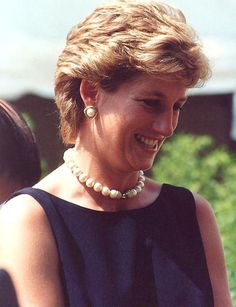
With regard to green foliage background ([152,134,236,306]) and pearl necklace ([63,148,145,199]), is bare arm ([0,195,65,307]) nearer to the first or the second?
pearl necklace ([63,148,145,199])

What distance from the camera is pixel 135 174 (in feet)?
7.47

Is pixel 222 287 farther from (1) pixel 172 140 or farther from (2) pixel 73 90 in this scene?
(1) pixel 172 140

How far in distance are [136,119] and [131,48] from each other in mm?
164

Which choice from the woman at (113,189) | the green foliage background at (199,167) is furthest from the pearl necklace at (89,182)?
the green foliage background at (199,167)

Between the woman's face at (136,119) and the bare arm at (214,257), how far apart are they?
30 cm

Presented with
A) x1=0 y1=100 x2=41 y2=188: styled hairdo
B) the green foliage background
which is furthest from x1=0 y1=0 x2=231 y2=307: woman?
the green foliage background

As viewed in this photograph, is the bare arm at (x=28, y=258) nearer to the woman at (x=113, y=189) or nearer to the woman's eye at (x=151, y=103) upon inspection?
the woman at (x=113, y=189)

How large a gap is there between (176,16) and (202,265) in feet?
2.05

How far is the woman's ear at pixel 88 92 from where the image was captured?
2.15 m

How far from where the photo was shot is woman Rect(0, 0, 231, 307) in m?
2.08

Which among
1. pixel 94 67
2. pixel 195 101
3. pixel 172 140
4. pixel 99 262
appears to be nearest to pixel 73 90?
pixel 94 67

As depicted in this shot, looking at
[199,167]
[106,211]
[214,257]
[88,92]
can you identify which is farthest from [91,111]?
[199,167]

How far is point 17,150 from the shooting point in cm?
242

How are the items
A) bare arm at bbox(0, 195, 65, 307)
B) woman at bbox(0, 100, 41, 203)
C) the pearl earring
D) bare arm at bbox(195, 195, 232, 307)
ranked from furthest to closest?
woman at bbox(0, 100, 41, 203)
bare arm at bbox(195, 195, 232, 307)
the pearl earring
bare arm at bbox(0, 195, 65, 307)
